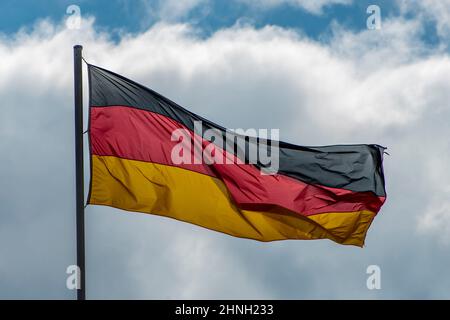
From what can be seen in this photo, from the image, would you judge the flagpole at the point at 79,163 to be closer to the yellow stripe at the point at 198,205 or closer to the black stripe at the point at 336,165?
the yellow stripe at the point at 198,205

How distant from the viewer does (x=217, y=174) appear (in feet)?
72.8

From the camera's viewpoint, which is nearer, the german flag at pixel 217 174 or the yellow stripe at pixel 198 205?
the yellow stripe at pixel 198 205

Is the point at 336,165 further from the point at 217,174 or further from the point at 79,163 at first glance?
the point at 79,163

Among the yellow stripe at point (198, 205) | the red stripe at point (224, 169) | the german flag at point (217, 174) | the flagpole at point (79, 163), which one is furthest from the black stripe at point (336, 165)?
the flagpole at point (79, 163)

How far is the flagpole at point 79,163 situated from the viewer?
18750mm

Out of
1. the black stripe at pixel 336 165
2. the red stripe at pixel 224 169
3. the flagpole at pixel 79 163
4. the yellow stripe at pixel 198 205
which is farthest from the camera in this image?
the black stripe at pixel 336 165

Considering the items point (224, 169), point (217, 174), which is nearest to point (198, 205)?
point (217, 174)

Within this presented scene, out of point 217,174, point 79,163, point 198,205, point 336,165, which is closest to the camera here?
point 79,163

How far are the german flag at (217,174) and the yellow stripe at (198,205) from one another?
0.07 feet

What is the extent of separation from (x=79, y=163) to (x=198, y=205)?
11.3ft

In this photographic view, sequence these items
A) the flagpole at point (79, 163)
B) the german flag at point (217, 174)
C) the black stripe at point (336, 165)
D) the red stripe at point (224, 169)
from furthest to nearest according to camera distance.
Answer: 1. the black stripe at point (336, 165)
2. the red stripe at point (224, 169)
3. the german flag at point (217, 174)
4. the flagpole at point (79, 163)

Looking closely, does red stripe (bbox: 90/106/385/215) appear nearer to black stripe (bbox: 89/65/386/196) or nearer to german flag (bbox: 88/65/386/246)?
german flag (bbox: 88/65/386/246)
